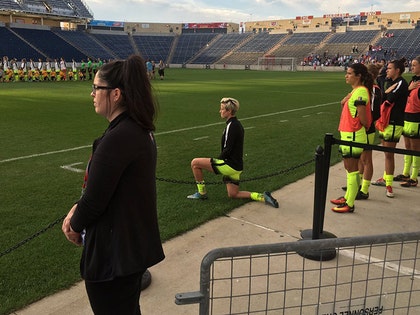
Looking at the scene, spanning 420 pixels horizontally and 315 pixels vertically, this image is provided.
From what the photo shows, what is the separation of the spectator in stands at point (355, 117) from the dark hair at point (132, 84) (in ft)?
11.9

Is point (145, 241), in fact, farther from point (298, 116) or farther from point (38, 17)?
point (38, 17)

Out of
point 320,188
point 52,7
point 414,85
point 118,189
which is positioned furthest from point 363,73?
point 52,7

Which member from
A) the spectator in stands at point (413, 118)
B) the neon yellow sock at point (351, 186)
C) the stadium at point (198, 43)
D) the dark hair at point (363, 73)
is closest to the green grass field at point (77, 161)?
the neon yellow sock at point (351, 186)

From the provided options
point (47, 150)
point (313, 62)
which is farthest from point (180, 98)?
point (313, 62)

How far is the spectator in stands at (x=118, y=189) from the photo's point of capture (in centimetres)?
→ 192

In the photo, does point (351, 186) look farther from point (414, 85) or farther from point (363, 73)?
point (414, 85)

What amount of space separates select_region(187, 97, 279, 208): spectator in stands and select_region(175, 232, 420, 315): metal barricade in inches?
69.8

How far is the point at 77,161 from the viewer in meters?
7.86

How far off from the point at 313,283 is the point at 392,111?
3.61 m

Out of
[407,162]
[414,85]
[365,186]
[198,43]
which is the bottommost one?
[365,186]

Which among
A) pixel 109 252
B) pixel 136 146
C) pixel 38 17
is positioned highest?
pixel 38 17

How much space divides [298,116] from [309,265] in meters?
10.7

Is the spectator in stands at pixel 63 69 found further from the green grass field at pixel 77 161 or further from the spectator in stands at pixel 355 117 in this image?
the spectator in stands at pixel 355 117

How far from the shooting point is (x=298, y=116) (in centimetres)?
1409
